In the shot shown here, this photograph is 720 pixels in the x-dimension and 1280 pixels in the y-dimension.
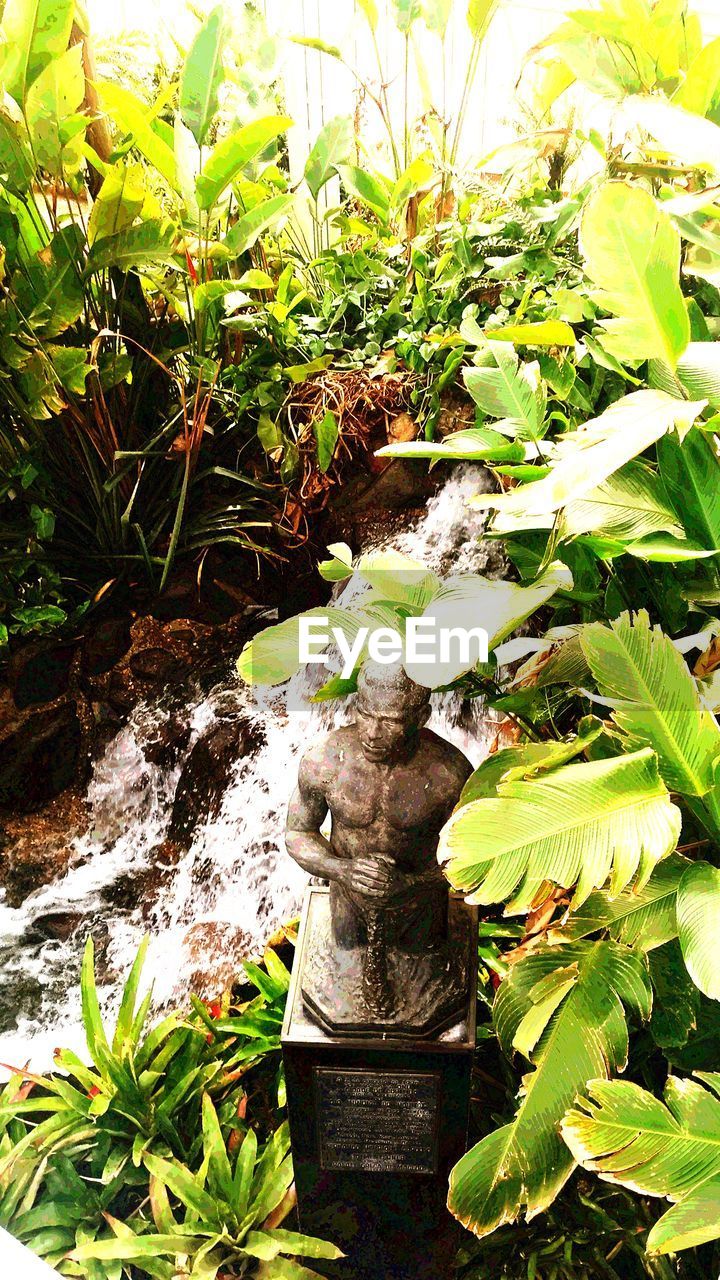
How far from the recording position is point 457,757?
4.31 ft

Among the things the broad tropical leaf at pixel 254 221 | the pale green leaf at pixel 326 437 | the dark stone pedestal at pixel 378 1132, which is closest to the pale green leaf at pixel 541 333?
the dark stone pedestal at pixel 378 1132

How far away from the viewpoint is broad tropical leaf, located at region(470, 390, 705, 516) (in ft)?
3.06

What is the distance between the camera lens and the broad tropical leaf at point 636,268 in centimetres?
106

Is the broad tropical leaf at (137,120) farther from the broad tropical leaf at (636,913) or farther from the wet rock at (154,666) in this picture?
the broad tropical leaf at (636,913)

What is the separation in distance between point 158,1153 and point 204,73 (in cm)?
232

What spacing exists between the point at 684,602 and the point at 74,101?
1749 millimetres

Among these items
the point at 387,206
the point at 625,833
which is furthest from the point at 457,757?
the point at 387,206

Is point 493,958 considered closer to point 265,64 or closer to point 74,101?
point 74,101

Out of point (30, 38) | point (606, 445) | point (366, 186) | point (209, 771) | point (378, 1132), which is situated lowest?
point (209, 771)

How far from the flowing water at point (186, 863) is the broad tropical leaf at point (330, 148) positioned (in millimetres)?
979

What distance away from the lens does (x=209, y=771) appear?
2.51 m

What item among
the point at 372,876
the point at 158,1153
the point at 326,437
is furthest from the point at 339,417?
the point at 158,1153

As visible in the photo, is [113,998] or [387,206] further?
[387,206]
